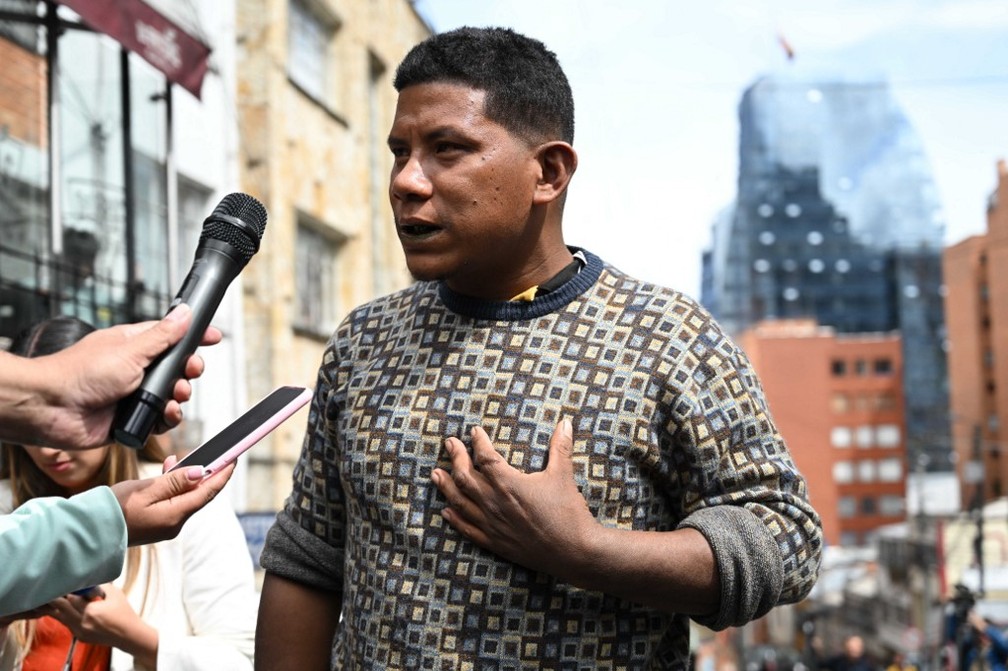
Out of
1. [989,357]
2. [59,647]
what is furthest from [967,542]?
[989,357]

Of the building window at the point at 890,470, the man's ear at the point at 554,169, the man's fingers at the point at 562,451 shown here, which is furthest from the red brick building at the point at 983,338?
the man's fingers at the point at 562,451

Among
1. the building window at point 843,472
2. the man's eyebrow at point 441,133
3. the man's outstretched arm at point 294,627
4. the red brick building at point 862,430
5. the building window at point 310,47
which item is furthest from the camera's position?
the building window at point 843,472

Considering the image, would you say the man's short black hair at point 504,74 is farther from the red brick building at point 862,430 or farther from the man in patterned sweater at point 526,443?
the red brick building at point 862,430

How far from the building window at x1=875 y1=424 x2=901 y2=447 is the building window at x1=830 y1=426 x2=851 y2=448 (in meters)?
2.37

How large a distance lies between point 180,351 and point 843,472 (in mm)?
98245

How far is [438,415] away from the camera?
231 cm

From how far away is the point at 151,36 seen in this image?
30.1 ft

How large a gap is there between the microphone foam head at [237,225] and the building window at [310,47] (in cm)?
1249

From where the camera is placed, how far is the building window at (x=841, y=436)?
9525 centimetres

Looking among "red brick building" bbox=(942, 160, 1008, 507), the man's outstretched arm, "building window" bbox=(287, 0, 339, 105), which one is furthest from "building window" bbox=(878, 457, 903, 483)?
the man's outstretched arm

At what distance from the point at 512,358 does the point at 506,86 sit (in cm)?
51

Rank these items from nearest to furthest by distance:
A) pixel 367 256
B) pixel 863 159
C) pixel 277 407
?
pixel 277 407 < pixel 367 256 < pixel 863 159

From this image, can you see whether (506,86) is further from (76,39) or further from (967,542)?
(967,542)

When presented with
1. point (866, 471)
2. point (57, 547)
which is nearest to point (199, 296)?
point (57, 547)
